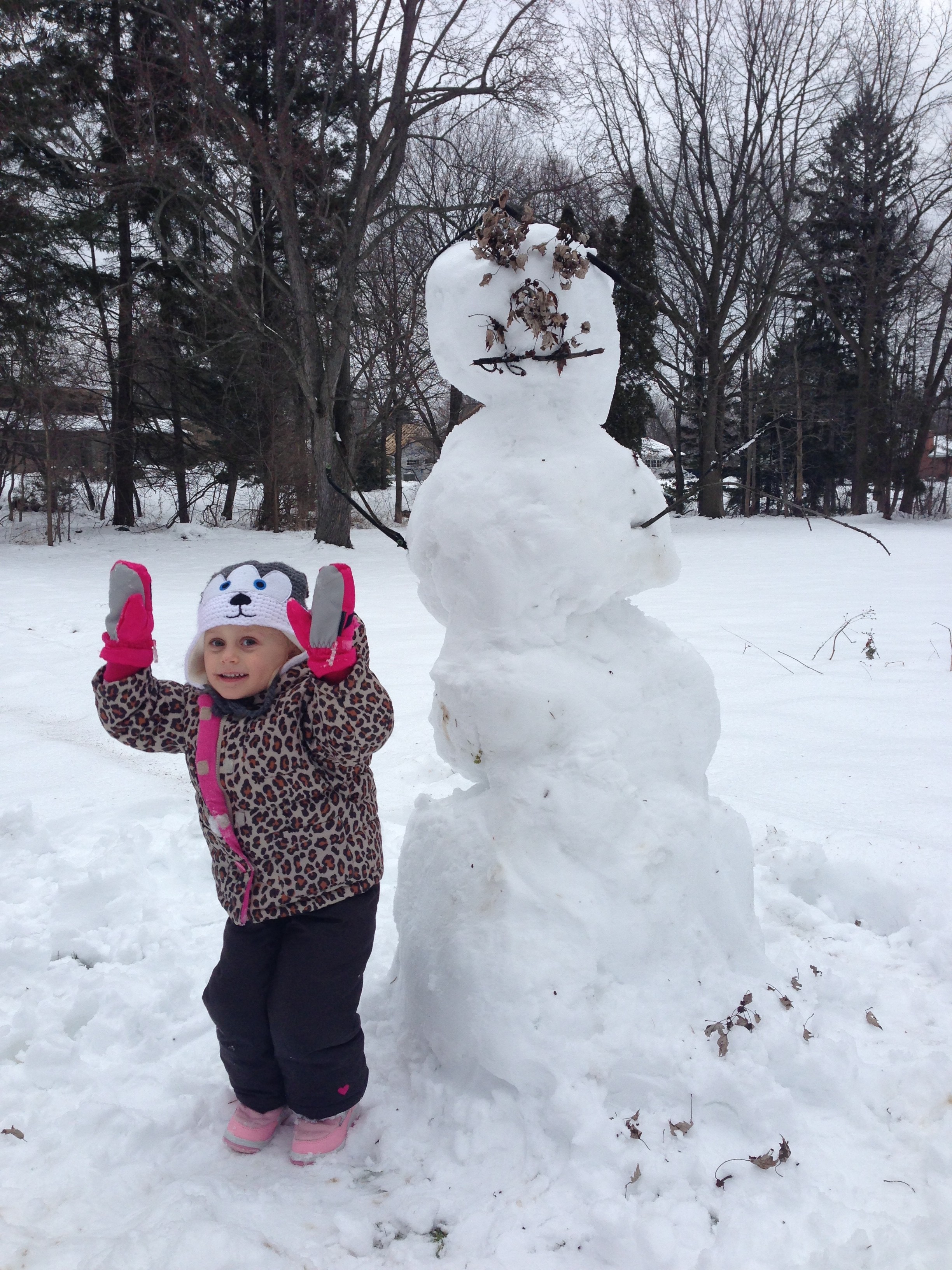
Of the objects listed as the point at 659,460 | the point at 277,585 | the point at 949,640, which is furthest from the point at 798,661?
the point at 659,460

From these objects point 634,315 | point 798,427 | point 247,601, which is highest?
point 634,315

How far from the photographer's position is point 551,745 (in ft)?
6.23

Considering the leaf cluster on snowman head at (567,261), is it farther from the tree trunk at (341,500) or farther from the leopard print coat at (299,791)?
the tree trunk at (341,500)

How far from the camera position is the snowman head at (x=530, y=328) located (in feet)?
6.23

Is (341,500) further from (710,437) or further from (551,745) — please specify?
(551,745)

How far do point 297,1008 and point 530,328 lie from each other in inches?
63.2

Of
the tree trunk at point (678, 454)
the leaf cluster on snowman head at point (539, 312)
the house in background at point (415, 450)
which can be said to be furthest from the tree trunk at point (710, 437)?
the leaf cluster on snowman head at point (539, 312)

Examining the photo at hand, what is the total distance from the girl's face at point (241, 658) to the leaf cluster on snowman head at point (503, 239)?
985mm

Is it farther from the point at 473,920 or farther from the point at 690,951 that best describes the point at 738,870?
the point at 473,920

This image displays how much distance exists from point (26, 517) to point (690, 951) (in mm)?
17368

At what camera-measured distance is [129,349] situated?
588 inches

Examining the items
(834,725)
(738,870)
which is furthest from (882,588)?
(738,870)

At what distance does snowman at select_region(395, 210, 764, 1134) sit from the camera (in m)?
1.77

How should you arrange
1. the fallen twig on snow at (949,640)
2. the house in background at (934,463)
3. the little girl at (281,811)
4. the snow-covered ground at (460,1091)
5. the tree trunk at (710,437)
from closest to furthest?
the snow-covered ground at (460,1091) → the little girl at (281,811) → the fallen twig on snow at (949,640) → the tree trunk at (710,437) → the house in background at (934,463)
